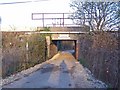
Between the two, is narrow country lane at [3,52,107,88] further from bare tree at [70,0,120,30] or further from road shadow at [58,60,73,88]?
bare tree at [70,0,120,30]

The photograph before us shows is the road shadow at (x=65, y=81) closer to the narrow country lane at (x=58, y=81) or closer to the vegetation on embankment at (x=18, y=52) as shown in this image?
Result: the narrow country lane at (x=58, y=81)

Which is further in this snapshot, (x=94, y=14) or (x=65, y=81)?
(x=94, y=14)

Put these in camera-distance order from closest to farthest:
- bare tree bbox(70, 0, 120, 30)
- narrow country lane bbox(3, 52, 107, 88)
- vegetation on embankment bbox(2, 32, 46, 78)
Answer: narrow country lane bbox(3, 52, 107, 88)
vegetation on embankment bbox(2, 32, 46, 78)
bare tree bbox(70, 0, 120, 30)

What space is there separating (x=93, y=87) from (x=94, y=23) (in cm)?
1119

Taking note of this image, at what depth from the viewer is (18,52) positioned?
17.5m

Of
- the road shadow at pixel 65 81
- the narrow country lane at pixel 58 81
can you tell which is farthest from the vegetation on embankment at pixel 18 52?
the road shadow at pixel 65 81

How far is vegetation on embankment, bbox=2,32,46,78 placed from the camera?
14.8m

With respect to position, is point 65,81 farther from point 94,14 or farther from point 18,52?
point 94,14

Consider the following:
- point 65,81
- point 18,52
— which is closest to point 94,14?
point 18,52

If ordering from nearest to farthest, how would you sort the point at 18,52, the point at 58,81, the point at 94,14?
the point at 58,81, the point at 18,52, the point at 94,14

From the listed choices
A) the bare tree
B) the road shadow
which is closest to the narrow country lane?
the road shadow

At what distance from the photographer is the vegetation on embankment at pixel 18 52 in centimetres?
1481

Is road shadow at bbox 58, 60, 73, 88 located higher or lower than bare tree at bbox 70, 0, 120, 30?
lower

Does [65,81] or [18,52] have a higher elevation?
[18,52]
